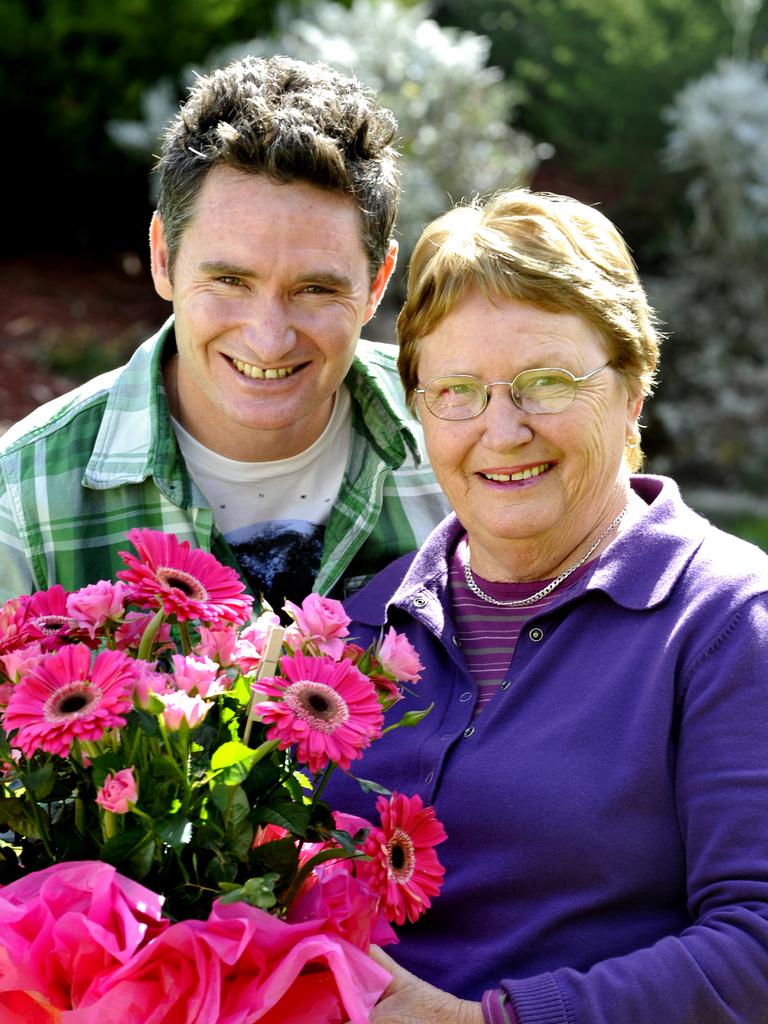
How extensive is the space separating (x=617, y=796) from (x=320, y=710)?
567mm

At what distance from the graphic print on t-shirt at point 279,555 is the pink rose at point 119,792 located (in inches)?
53.9

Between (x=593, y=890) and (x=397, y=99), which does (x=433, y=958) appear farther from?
(x=397, y=99)

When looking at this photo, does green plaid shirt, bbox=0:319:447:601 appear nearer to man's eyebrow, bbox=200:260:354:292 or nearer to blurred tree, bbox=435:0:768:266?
man's eyebrow, bbox=200:260:354:292

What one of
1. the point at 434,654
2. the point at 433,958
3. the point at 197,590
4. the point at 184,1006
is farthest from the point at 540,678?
the point at 184,1006

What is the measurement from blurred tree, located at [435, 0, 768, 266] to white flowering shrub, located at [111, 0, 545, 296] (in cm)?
163

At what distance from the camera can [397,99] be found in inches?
283

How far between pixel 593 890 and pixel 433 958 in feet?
1.00

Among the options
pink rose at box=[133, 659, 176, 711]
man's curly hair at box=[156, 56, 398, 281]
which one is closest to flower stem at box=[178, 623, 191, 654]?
pink rose at box=[133, 659, 176, 711]

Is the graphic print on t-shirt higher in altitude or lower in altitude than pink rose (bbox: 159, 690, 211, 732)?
lower

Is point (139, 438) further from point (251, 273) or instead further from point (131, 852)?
point (131, 852)

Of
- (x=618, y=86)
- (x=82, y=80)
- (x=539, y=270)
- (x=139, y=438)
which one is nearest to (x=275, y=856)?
(x=539, y=270)

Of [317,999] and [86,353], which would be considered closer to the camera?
[317,999]

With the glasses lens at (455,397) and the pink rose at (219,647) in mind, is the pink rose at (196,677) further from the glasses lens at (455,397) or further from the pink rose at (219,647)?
the glasses lens at (455,397)

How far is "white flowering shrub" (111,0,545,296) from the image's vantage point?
7.13 m
